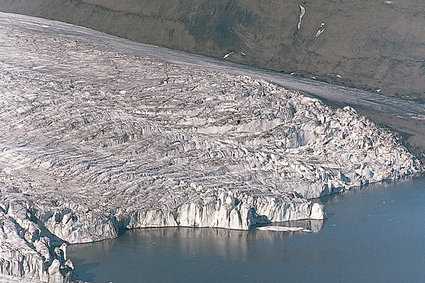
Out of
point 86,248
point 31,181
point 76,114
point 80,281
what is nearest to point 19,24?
point 76,114

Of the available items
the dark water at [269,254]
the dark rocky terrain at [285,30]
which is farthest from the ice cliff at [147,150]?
the dark rocky terrain at [285,30]

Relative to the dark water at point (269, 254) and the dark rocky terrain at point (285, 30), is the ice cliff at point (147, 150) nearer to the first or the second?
the dark water at point (269, 254)

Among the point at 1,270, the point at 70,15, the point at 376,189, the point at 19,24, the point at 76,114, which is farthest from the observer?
the point at 70,15

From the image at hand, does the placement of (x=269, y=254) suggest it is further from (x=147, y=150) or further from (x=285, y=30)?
(x=285, y=30)

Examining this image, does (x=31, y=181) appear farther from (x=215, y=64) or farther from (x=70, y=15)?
(x=70, y=15)

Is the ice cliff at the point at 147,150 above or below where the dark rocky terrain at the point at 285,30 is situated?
below
